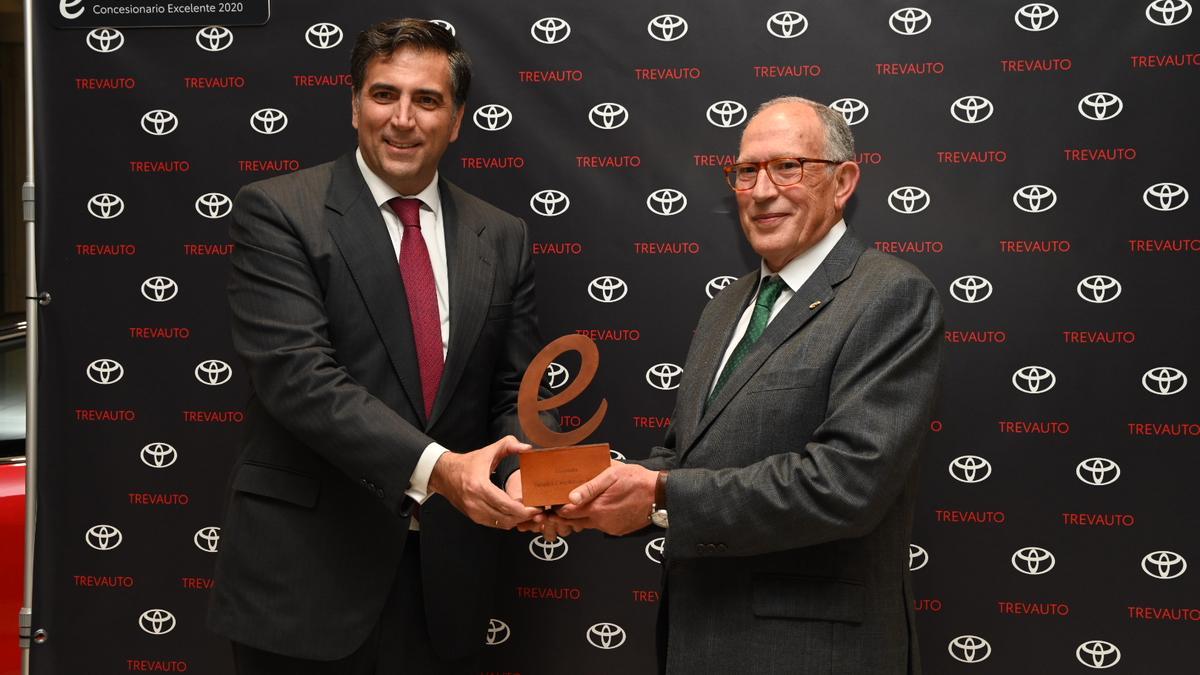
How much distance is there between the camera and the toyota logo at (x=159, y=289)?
3.13m

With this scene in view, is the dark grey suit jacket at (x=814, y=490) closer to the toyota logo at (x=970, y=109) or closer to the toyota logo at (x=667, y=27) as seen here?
the toyota logo at (x=970, y=109)

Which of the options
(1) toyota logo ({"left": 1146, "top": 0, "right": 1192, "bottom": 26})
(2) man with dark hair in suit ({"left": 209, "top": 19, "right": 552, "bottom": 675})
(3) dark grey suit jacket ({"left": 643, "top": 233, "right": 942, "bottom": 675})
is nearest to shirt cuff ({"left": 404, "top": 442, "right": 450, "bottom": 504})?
(2) man with dark hair in suit ({"left": 209, "top": 19, "right": 552, "bottom": 675})

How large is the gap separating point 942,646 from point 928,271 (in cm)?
109

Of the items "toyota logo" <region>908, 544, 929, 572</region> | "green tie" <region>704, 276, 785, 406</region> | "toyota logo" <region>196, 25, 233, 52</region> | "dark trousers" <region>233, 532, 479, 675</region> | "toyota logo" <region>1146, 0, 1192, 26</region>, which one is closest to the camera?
"green tie" <region>704, 276, 785, 406</region>

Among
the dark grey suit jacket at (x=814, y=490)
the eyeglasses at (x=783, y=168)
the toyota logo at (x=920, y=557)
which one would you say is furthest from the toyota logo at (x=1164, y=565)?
the eyeglasses at (x=783, y=168)

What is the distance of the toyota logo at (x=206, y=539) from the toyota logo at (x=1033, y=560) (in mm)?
2396

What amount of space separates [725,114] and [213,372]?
1.74 m

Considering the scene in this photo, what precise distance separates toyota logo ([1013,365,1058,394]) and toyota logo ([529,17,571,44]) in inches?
64.8

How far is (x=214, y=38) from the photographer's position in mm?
3088

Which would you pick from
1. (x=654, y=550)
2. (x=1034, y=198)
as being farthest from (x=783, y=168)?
(x=654, y=550)

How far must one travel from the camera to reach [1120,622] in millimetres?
2906

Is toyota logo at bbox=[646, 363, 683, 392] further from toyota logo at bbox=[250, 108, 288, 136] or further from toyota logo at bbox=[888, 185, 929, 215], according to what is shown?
toyota logo at bbox=[250, 108, 288, 136]

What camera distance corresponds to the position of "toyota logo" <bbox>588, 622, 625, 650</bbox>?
3047mm

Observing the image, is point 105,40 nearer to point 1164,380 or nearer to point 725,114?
point 725,114
